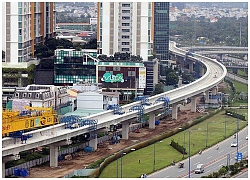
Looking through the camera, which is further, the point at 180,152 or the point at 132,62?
the point at 132,62

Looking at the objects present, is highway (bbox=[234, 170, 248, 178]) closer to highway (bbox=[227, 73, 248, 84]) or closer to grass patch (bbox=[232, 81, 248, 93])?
grass patch (bbox=[232, 81, 248, 93])

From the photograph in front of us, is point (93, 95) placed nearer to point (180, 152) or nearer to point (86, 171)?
point (180, 152)

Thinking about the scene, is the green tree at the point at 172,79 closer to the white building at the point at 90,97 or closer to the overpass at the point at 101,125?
the overpass at the point at 101,125

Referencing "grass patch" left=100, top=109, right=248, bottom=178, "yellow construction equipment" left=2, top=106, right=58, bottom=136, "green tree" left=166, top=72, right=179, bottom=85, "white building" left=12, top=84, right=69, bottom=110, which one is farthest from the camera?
A: "green tree" left=166, top=72, right=179, bottom=85

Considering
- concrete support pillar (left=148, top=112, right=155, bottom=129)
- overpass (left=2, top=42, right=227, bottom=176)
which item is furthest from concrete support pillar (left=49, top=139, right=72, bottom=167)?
concrete support pillar (left=148, top=112, right=155, bottom=129)

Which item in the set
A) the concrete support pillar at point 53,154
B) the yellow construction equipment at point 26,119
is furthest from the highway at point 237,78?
the concrete support pillar at point 53,154

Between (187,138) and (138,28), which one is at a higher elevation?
A: (138,28)

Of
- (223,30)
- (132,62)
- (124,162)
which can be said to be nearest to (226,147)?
(124,162)
